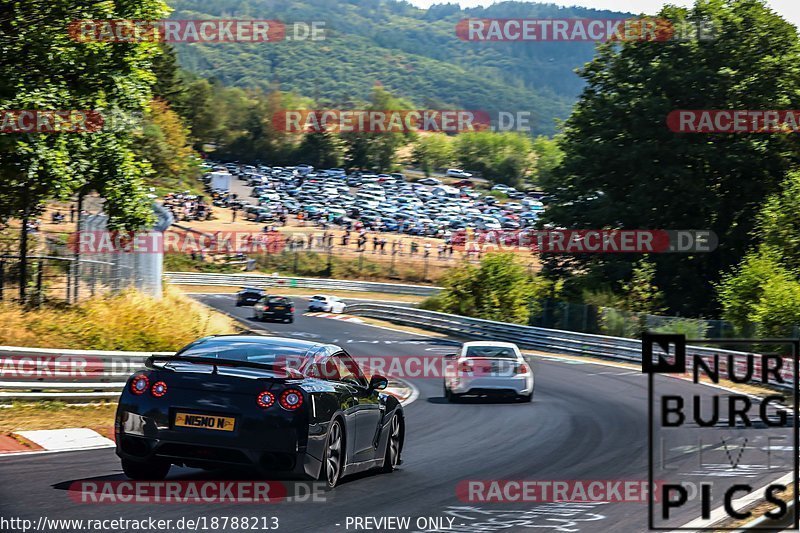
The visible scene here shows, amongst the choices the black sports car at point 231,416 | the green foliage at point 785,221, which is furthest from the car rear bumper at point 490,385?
the green foliage at point 785,221

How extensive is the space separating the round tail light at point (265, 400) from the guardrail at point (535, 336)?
73.0ft

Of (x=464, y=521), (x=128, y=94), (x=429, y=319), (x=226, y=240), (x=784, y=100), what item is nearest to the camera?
(x=464, y=521)

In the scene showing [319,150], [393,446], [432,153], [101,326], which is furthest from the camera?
[432,153]

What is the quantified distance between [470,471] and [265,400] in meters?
3.88

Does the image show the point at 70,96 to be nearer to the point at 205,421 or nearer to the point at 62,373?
the point at 62,373

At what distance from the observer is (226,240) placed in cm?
8462

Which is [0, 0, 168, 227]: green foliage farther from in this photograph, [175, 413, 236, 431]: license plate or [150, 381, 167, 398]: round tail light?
[175, 413, 236, 431]: license plate

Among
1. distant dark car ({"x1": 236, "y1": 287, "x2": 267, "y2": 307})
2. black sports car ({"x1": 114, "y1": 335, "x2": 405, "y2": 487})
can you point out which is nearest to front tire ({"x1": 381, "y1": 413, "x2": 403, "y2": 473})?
black sports car ({"x1": 114, "y1": 335, "x2": 405, "y2": 487})

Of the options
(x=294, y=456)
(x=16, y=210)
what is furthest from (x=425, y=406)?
(x=294, y=456)

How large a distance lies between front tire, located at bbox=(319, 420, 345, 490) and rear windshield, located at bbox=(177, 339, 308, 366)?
2.44ft

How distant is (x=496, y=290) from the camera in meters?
48.8

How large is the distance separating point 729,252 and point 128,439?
42.8 metres

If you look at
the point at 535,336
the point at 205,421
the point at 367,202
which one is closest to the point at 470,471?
the point at 205,421

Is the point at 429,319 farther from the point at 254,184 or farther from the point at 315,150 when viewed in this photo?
the point at 315,150
